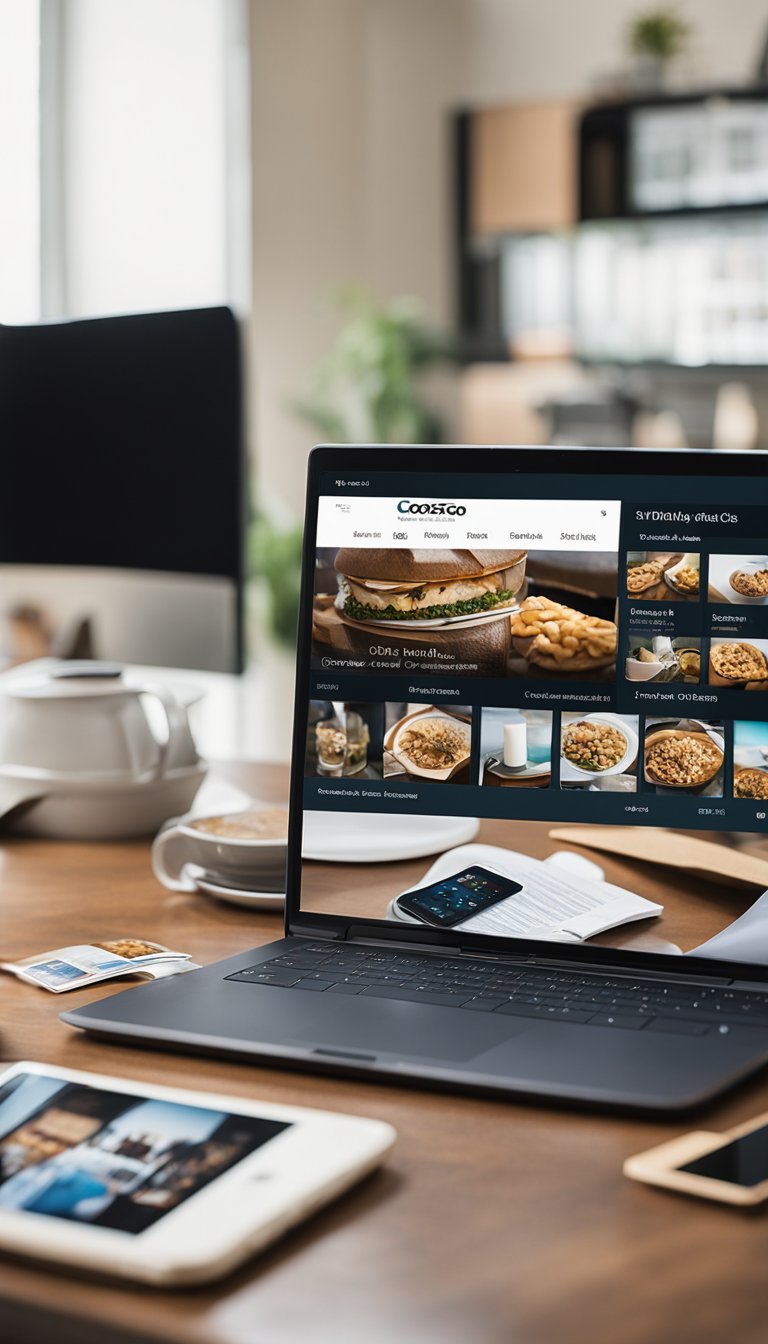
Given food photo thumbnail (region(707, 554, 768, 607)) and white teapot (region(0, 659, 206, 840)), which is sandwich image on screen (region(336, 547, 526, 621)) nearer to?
food photo thumbnail (region(707, 554, 768, 607))

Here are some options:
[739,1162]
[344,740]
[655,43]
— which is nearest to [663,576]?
[344,740]

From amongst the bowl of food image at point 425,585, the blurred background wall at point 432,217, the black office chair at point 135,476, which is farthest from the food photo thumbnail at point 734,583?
the blurred background wall at point 432,217

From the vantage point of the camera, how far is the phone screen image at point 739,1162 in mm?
577

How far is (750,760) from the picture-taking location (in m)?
0.83

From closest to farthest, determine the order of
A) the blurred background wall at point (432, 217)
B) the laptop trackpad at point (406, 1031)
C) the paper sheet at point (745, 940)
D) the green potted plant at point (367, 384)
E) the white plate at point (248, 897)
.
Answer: the laptop trackpad at point (406, 1031) → the paper sheet at point (745, 940) → the white plate at point (248, 897) → the blurred background wall at point (432, 217) → the green potted plant at point (367, 384)

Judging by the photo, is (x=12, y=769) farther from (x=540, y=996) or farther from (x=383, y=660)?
(x=540, y=996)

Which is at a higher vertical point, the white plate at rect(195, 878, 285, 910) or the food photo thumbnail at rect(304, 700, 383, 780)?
the food photo thumbnail at rect(304, 700, 383, 780)

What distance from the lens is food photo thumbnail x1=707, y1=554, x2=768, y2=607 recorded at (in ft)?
2.74

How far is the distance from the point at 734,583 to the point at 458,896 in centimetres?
25

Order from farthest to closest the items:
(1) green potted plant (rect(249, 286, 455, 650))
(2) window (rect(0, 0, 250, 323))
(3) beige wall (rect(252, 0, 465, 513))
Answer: (1) green potted plant (rect(249, 286, 455, 650)) → (3) beige wall (rect(252, 0, 465, 513)) → (2) window (rect(0, 0, 250, 323))

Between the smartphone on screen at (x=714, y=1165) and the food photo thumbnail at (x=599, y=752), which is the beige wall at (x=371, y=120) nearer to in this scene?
the food photo thumbnail at (x=599, y=752)

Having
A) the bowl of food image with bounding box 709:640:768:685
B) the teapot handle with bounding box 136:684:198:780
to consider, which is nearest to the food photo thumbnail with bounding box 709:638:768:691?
the bowl of food image with bounding box 709:640:768:685

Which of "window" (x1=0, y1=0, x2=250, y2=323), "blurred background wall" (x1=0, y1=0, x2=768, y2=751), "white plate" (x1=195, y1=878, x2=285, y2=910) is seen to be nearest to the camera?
"white plate" (x1=195, y1=878, x2=285, y2=910)

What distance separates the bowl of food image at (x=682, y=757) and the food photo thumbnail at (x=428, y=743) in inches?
4.3
